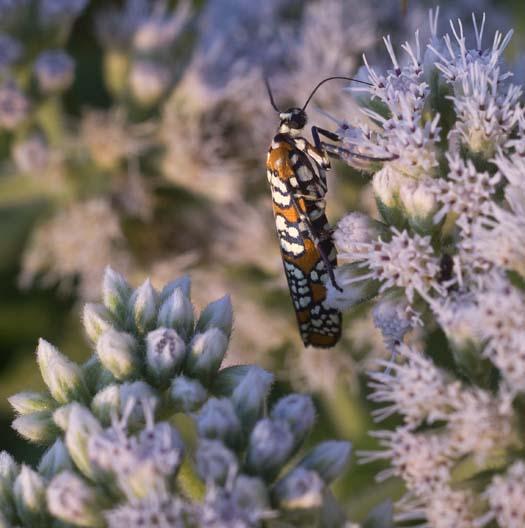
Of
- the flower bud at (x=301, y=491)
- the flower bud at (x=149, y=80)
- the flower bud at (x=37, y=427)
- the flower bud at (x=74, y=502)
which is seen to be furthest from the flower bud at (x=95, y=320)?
the flower bud at (x=149, y=80)

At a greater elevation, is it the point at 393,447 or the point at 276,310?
the point at 276,310

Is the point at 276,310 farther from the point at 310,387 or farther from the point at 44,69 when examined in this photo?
the point at 44,69

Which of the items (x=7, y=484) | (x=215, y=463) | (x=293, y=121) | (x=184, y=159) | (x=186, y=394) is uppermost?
(x=184, y=159)

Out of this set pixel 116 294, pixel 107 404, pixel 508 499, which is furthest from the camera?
pixel 116 294

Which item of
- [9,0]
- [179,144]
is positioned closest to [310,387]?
[179,144]

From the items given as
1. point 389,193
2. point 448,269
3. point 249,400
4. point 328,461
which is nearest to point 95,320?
point 249,400

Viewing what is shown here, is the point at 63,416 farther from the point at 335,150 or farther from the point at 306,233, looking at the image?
the point at 335,150

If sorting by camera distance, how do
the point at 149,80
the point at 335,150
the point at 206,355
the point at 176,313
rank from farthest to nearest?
the point at 149,80, the point at 335,150, the point at 176,313, the point at 206,355
